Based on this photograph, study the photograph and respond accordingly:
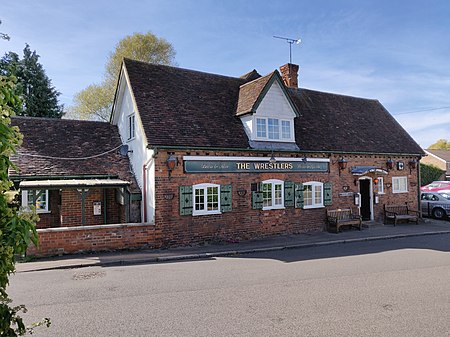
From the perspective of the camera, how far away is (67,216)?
45.2 ft

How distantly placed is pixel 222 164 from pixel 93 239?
5.66 meters

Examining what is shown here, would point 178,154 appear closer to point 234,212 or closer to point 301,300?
point 234,212

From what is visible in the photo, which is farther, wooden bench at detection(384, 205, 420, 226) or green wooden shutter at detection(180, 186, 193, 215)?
wooden bench at detection(384, 205, 420, 226)

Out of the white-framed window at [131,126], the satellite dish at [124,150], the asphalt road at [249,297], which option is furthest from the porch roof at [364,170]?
the satellite dish at [124,150]

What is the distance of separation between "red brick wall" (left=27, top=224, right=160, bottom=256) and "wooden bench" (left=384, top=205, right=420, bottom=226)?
12943mm

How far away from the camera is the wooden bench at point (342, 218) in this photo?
15898 millimetres

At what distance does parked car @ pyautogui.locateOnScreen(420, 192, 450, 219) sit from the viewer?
21.3 meters

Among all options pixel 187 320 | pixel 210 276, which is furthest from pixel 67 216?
pixel 187 320

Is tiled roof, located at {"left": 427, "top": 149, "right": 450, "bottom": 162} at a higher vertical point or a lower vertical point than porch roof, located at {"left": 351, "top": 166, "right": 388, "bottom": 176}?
higher

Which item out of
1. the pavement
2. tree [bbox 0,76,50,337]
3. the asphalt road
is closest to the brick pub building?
the pavement

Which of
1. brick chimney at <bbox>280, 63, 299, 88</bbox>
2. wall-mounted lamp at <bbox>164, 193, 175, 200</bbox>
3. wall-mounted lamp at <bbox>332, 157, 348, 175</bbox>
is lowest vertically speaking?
wall-mounted lamp at <bbox>164, 193, 175, 200</bbox>

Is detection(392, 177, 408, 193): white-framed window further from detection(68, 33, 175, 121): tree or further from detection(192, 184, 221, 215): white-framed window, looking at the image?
detection(68, 33, 175, 121): tree

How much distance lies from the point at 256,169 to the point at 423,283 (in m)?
8.03

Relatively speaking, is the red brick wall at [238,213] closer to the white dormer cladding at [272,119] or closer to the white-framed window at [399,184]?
the white dormer cladding at [272,119]
